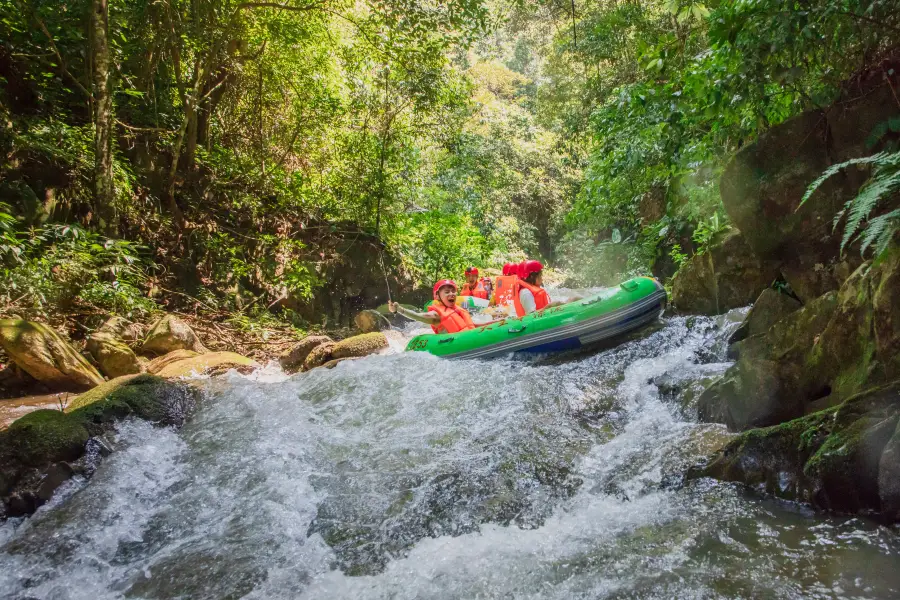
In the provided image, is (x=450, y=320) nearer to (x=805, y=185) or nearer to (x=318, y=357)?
(x=318, y=357)

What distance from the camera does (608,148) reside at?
862 cm

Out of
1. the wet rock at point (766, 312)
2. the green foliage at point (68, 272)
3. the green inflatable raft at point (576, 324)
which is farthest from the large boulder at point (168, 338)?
the wet rock at point (766, 312)

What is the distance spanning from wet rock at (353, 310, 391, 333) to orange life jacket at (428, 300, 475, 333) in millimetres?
2395

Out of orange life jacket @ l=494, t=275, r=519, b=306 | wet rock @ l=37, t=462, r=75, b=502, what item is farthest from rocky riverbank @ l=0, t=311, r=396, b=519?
orange life jacket @ l=494, t=275, r=519, b=306

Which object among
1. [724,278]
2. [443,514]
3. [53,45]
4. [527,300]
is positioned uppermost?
[53,45]

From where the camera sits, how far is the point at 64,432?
12.3ft

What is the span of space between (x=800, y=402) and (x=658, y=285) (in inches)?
129

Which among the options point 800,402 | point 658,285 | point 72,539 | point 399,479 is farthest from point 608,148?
point 72,539

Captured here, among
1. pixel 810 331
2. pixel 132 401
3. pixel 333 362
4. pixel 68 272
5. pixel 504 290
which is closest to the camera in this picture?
pixel 810 331

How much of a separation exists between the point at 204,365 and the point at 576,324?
437cm

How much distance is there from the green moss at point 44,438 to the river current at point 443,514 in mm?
285

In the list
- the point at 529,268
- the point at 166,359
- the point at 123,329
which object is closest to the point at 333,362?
the point at 166,359

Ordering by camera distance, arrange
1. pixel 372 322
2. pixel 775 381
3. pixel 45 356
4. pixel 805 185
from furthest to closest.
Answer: pixel 372 322 → pixel 45 356 → pixel 805 185 → pixel 775 381

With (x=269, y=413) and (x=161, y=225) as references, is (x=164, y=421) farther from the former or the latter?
(x=161, y=225)
